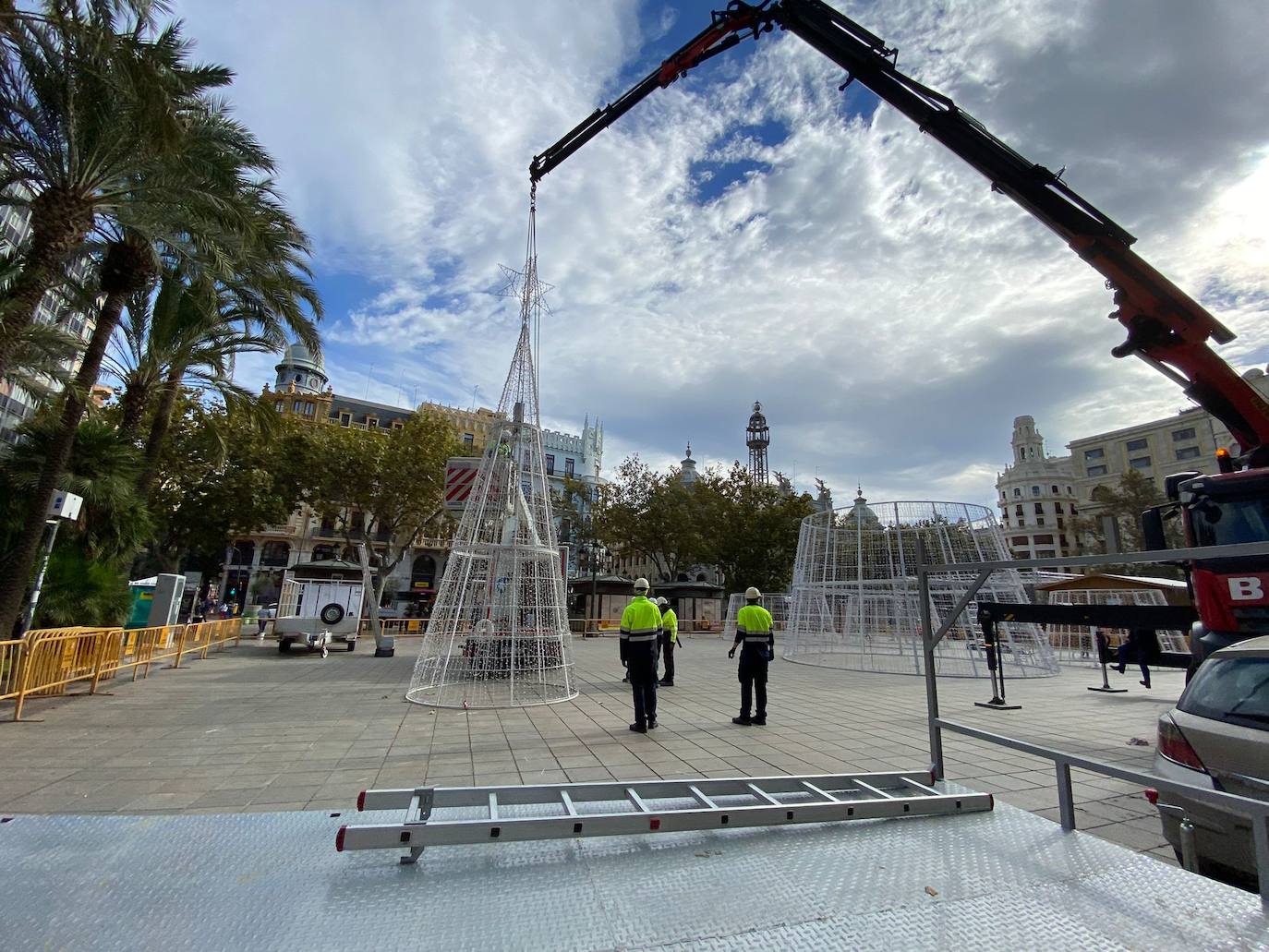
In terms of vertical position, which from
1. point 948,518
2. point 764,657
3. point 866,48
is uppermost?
point 866,48

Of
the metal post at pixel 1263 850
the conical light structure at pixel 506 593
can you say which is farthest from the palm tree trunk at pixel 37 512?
the metal post at pixel 1263 850

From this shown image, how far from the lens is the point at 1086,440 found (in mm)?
67375

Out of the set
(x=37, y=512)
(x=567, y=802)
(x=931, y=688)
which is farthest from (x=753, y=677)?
(x=37, y=512)

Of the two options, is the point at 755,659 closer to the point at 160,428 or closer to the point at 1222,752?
the point at 1222,752

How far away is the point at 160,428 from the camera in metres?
13.9

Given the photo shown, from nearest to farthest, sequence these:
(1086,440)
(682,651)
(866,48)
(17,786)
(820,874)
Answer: (820,874) → (17,786) → (866,48) → (682,651) → (1086,440)

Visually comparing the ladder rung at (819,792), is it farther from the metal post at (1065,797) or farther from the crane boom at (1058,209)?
the crane boom at (1058,209)

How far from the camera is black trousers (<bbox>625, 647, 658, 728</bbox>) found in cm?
704

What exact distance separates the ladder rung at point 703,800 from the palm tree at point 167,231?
1090 centimetres

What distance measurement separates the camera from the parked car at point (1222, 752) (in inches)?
107

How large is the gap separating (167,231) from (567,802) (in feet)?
39.9

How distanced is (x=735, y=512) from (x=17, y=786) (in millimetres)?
30729

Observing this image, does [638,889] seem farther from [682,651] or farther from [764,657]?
[682,651]

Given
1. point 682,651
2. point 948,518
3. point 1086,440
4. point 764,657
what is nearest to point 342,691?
point 764,657
